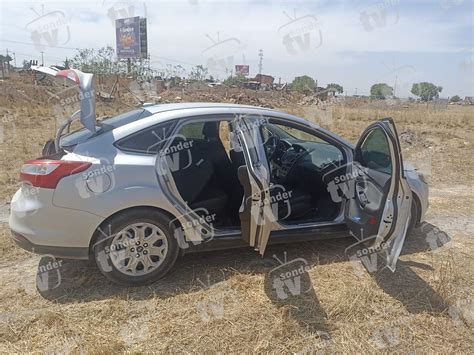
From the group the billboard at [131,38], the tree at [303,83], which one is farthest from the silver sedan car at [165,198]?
the tree at [303,83]

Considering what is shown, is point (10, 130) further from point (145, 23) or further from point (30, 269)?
point (145, 23)

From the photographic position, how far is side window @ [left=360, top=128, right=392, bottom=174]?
3.17 m

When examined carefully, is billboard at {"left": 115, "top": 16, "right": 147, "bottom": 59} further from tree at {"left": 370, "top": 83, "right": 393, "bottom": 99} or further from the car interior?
the car interior

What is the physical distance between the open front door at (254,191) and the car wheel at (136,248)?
25.8 inches

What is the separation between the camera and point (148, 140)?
3033 millimetres

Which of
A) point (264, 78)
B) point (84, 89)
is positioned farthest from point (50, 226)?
point (264, 78)

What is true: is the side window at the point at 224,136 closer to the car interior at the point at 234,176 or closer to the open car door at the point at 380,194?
the car interior at the point at 234,176

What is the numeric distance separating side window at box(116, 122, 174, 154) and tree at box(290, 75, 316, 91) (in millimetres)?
48897

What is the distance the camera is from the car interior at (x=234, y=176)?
11.7ft

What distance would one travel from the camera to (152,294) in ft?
9.70

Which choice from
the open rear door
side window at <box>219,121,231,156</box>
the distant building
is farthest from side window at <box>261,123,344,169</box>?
the distant building

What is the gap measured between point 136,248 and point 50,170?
2.95 ft

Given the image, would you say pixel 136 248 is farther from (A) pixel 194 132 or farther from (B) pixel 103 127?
(A) pixel 194 132

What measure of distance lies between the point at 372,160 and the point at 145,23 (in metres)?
41.0
